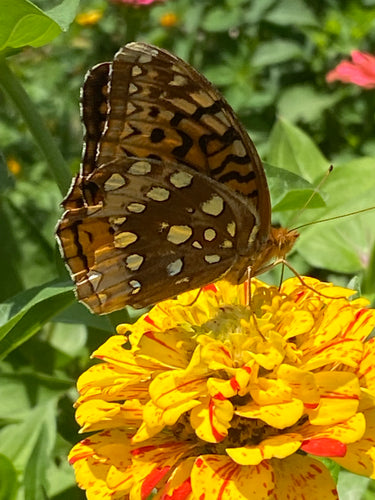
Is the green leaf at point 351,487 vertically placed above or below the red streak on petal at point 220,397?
below

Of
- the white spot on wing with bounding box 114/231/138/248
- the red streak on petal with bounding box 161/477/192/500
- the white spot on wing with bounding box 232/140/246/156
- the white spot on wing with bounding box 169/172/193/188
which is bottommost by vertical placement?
the red streak on petal with bounding box 161/477/192/500

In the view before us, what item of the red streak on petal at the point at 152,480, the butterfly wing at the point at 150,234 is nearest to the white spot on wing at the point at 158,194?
the butterfly wing at the point at 150,234

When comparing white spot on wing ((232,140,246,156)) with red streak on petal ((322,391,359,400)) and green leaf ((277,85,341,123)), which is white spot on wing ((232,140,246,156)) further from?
green leaf ((277,85,341,123))

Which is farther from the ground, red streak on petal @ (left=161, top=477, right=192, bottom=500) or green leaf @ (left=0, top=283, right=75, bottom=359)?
green leaf @ (left=0, top=283, right=75, bottom=359)

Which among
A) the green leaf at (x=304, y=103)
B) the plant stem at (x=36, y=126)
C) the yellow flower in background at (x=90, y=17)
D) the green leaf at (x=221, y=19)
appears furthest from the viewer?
the yellow flower in background at (x=90, y=17)

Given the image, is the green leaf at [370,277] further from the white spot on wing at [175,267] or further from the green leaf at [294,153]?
the white spot on wing at [175,267]

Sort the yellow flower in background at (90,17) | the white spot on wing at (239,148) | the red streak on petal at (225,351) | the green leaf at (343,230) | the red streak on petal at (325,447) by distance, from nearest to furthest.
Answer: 1. the red streak on petal at (325,447)
2. the red streak on petal at (225,351)
3. the white spot on wing at (239,148)
4. the green leaf at (343,230)
5. the yellow flower in background at (90,17)

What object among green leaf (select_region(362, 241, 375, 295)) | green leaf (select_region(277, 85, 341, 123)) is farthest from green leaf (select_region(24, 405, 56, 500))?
green leaf (select_region(277, 85, 341, 123))
